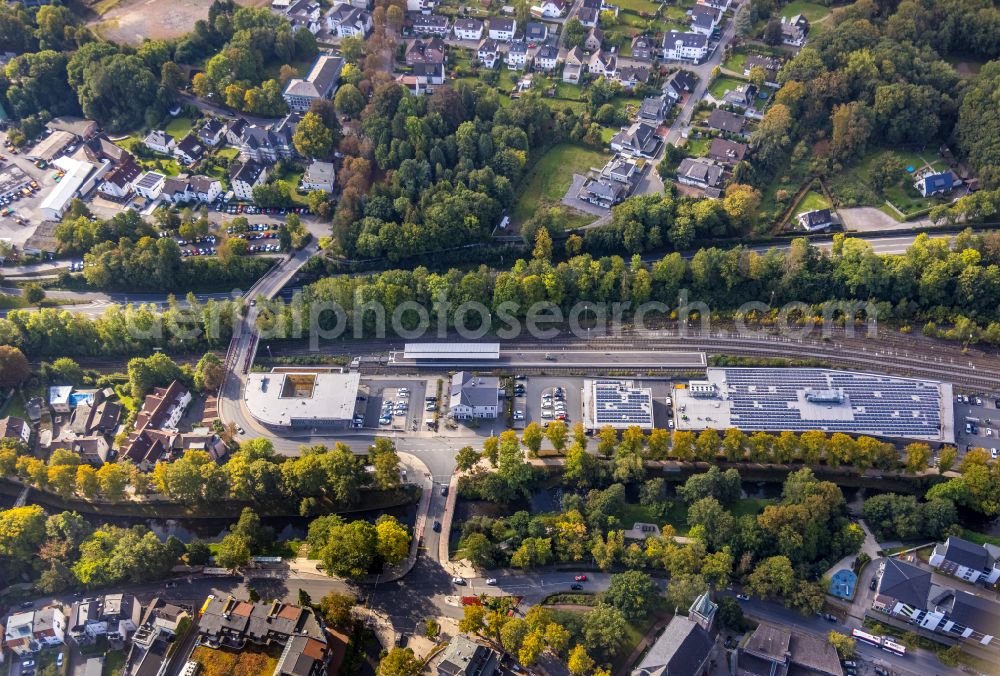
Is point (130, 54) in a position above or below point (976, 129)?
below

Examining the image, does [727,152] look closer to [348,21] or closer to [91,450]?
[348,21]

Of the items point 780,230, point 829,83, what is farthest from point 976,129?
point 780,230

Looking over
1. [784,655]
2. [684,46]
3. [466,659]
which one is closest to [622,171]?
[684,46]

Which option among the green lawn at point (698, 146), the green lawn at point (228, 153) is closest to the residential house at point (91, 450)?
the green lawn at point (228, 153)

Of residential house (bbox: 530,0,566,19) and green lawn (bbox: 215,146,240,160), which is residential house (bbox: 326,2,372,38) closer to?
residential house (bbox: 530,0,566,19)

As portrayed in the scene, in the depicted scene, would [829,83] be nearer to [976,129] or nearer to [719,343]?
[976,129]

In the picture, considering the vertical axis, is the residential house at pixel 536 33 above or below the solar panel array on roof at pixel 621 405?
above

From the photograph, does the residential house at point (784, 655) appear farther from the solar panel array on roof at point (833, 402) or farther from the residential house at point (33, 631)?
the residential house at point (33, 631)
